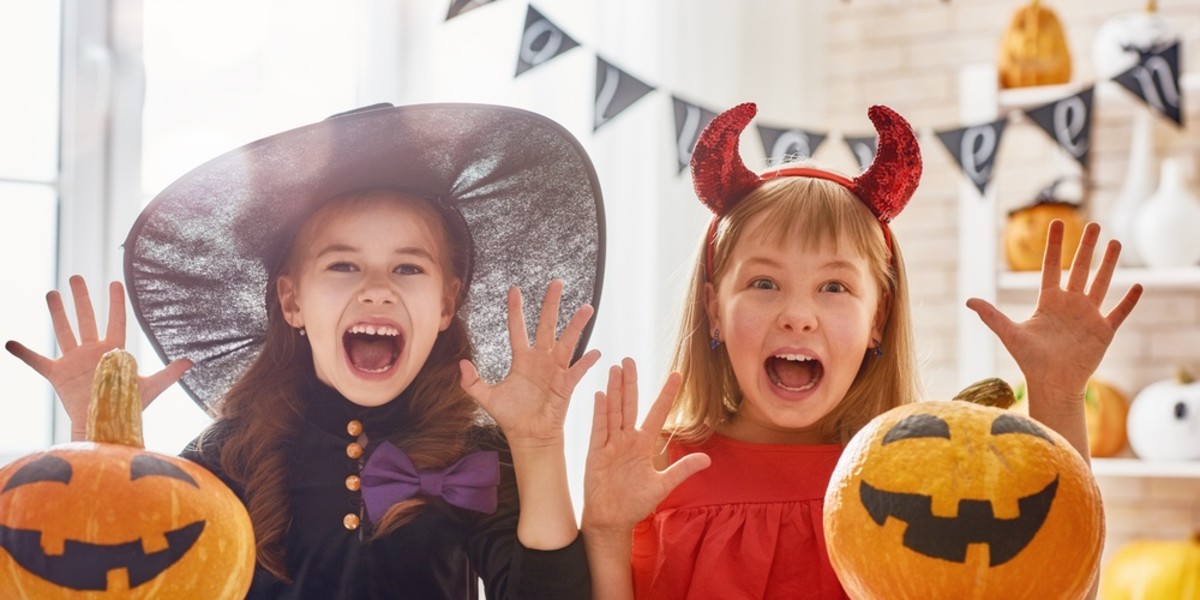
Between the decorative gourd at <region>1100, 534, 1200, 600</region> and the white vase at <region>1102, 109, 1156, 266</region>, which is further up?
the white vase at <region>1102, 109, 1156, 266</region>

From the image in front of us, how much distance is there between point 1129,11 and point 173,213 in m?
3.03

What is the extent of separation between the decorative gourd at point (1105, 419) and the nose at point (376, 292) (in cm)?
246

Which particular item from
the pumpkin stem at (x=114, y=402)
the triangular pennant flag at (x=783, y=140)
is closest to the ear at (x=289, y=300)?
the pumpkin stem at (x=114, y=402)

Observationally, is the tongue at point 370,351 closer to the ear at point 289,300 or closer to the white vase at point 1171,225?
the ear at point 289,300

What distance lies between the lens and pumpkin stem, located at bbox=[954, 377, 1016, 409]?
1.23 metres

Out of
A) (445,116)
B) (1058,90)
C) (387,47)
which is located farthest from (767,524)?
(1058,90)

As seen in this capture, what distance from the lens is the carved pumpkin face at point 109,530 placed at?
99 centimetres

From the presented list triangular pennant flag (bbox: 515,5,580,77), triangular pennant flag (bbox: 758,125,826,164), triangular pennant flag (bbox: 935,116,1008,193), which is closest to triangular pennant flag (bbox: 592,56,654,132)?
triangular pennant flag (bbox: 515,5,580,77)

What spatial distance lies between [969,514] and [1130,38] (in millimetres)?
2690

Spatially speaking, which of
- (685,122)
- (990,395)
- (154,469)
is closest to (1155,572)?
(685,122)

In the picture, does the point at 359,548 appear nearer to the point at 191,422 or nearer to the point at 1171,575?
the point at 191,422

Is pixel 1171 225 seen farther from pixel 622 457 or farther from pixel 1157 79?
pixel 622 457

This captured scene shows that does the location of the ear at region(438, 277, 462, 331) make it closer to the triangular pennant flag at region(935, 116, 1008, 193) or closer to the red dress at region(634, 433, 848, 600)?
the red dress at region(634, 433, 848, 600)

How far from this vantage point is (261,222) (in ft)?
4.84
